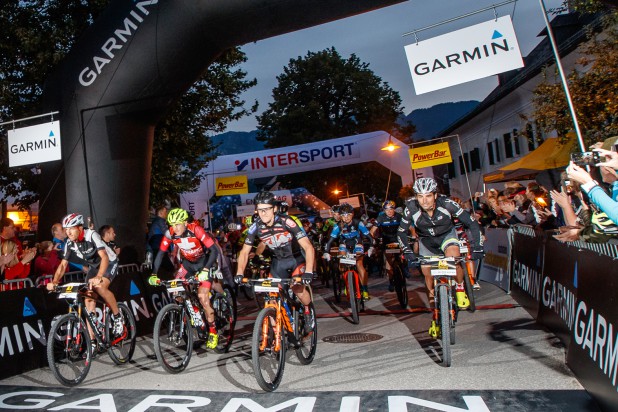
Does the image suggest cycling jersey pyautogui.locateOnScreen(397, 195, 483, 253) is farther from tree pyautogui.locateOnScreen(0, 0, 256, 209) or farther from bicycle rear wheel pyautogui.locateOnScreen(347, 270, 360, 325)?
tree pyautogui.locateOnScreen(0, 0, 256, 209)

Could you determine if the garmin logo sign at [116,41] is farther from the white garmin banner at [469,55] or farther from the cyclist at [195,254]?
the white garmin banner at [469,55]

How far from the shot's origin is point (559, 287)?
716 cm

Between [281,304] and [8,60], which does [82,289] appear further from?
[8,60]

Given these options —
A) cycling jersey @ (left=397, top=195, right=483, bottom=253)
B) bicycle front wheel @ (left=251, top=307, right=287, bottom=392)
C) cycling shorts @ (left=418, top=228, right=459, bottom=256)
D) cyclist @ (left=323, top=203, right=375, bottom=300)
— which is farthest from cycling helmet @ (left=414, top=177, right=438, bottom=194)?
cyclist @ (left=323, top=203, right=375, bottom=300)

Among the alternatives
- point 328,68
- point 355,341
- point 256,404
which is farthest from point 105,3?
point 328,68

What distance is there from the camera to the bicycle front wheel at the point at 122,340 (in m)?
7.87

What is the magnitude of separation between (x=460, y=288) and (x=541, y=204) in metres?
4.46

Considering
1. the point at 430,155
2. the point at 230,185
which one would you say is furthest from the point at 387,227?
the point at 230,185

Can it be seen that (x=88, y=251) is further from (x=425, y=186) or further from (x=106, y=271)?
(x=425, y=186)

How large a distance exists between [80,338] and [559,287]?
20.1 feet

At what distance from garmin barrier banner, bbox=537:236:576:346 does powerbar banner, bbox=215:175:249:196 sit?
1747cm

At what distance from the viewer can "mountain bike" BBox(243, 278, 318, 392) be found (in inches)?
232

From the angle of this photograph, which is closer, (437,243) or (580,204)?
(580,204)

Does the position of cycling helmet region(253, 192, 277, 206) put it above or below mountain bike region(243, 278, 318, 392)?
above
